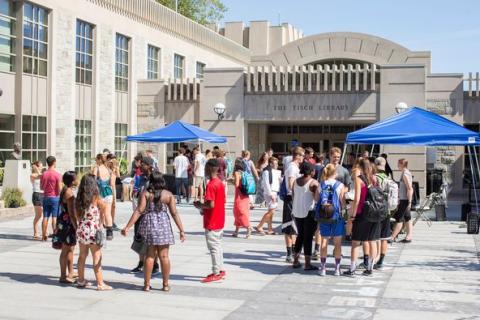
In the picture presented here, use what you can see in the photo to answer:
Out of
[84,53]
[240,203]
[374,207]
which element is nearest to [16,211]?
[240,203]

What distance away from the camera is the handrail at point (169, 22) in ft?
93.6

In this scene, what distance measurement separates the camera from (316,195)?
10203mm

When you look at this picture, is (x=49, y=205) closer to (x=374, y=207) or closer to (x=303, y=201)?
(x=303, y=201)

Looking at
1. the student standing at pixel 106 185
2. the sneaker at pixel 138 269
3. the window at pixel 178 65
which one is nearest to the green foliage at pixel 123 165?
the window at pixel 178 65

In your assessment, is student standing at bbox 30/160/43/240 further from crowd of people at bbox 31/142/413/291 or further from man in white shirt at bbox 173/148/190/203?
man in white shirt at bbox 173/148/190/203

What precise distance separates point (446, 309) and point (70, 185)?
5.15 m

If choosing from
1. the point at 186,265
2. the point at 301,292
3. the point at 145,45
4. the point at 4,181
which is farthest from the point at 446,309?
the point at 145,45

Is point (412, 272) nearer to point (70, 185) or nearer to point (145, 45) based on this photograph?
point (70, 185)

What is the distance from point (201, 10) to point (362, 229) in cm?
5280

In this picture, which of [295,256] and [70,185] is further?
→ [295,256]

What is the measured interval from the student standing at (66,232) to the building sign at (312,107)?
55.9 ft

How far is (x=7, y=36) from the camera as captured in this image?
71.4 ft

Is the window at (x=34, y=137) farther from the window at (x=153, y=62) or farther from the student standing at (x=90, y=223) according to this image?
the student standing at (x=90, y=223)

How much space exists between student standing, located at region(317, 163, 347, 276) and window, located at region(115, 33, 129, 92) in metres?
19.5
